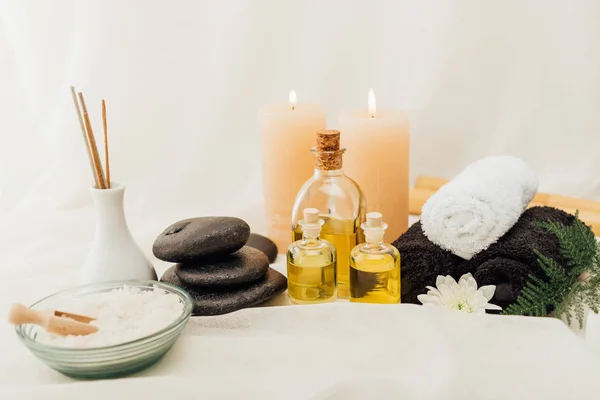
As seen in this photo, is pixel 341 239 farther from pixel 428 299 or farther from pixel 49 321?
pixel 49 321

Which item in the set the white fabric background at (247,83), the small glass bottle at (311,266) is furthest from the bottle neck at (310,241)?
the white fabric background at (247,83)

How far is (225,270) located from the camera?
1140 millimetres

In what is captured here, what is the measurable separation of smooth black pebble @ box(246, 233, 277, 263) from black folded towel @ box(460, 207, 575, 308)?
0.40 meters

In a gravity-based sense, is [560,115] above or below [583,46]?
below

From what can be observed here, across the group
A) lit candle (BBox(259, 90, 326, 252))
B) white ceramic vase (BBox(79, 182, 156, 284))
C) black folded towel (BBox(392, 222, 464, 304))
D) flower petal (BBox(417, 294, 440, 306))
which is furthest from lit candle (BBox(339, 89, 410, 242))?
white ceramic vase (BBox(79, 182, 156, 284))

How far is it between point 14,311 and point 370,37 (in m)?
1.25

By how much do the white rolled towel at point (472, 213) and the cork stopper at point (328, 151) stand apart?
0.16m

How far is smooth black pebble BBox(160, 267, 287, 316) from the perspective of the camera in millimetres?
1116

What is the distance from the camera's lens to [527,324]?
101 cm

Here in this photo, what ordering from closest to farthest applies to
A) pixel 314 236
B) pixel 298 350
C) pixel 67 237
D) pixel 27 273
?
pixel 298 350 < pixel 314 236 < pixel 27 273 < pixel 67 237

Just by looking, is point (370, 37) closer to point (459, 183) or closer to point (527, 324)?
point (459, 183)

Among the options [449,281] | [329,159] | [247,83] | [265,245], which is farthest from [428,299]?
[247,83]

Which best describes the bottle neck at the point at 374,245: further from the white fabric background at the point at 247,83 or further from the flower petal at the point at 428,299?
the white fabric background at the point at 247,83

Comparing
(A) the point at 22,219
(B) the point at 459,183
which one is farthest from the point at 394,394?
(A) the point at 22,219
